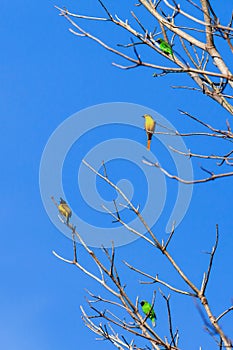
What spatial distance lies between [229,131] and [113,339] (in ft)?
4.89

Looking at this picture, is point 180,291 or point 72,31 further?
point 72,31

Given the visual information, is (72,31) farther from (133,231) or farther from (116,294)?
(116,294)

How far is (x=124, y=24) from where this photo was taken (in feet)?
12.2

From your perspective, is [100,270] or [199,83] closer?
[100,270]

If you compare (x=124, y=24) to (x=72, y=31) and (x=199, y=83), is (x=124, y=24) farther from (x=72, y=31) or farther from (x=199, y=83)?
(x=199, y=83)

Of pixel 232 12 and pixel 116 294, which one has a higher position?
pixel 232 12

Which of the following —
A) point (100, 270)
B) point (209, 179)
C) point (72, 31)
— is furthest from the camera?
point (72, 31)

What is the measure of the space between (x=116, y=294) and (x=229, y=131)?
42.7 inches

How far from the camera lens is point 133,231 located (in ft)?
10.8

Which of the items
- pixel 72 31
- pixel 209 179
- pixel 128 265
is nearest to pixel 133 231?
pixel 128 265

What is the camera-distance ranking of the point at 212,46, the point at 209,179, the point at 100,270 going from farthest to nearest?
the point at 212,46 < the point at 100,270 < the point at 209,179

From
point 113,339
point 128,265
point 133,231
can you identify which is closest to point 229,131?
point 133,231

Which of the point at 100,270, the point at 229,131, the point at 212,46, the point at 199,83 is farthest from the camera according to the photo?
the point at 199,83

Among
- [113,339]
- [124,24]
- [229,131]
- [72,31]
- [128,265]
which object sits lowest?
[113,339]
